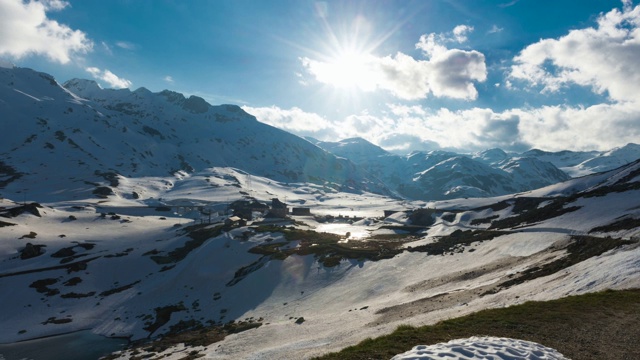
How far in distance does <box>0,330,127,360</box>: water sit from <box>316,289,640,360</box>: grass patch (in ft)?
147

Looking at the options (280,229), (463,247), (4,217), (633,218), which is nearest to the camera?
(633,218)

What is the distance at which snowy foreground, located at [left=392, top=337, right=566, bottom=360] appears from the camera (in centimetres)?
1422

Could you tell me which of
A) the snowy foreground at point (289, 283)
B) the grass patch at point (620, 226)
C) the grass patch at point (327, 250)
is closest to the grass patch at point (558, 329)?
the snowy foreground at point (289, 283)

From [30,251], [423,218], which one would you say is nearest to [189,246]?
[30,251]

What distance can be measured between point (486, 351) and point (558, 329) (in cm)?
750

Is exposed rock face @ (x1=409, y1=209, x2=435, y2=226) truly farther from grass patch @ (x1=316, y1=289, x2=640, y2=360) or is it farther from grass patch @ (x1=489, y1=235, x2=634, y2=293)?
grass patch @ (x1=316, y1=289, x2=640, y2=360)

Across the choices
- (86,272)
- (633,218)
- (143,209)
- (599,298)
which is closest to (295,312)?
(599,298)

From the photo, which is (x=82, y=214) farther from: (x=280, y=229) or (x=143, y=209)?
(x=280, y=229)

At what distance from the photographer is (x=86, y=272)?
81.1 metres

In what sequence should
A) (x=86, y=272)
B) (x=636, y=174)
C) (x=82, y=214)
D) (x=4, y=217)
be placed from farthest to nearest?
(x=82, y=214), (x=4, y=217), (x=636, y=174), (x=86, y=272)

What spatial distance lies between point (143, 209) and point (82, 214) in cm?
4222

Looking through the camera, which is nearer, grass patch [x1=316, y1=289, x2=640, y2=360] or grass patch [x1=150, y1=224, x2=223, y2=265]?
grass patch [x1=316, y1=289, x2=640, y2=360]

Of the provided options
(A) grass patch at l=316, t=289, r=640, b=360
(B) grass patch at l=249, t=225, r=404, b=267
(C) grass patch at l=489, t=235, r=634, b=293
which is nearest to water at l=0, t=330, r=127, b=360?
(B) grass patch at l=249, t=225, r=404, b=267

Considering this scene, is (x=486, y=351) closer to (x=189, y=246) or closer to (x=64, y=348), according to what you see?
(x=64, y=348)
